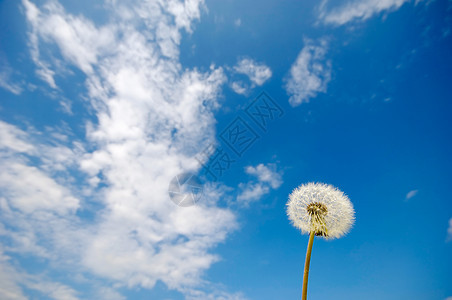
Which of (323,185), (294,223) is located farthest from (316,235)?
(323,185)

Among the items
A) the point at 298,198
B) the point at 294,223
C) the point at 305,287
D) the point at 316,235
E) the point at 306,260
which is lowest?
the point at 305,287

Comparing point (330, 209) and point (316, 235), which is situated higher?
point (330, 209)

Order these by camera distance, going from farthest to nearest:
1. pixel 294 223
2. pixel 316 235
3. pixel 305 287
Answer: pixel 294 223 < pixel 316 235 < pixel 305 287

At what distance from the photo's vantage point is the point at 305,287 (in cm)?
646

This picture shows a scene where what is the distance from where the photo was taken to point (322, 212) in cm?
932

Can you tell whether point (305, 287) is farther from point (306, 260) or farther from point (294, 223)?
point (294, 223)

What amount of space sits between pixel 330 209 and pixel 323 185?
48.8 inches

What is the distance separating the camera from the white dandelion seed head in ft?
29.8

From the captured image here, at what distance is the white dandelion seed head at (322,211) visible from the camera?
9.09 meters

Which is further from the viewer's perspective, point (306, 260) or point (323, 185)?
point (323, 185)

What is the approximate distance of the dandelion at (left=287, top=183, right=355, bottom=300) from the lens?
909 centimetres

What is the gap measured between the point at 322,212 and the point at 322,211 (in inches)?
1.9

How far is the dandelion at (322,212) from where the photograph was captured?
29.8 ft

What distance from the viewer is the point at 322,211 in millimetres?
9352
